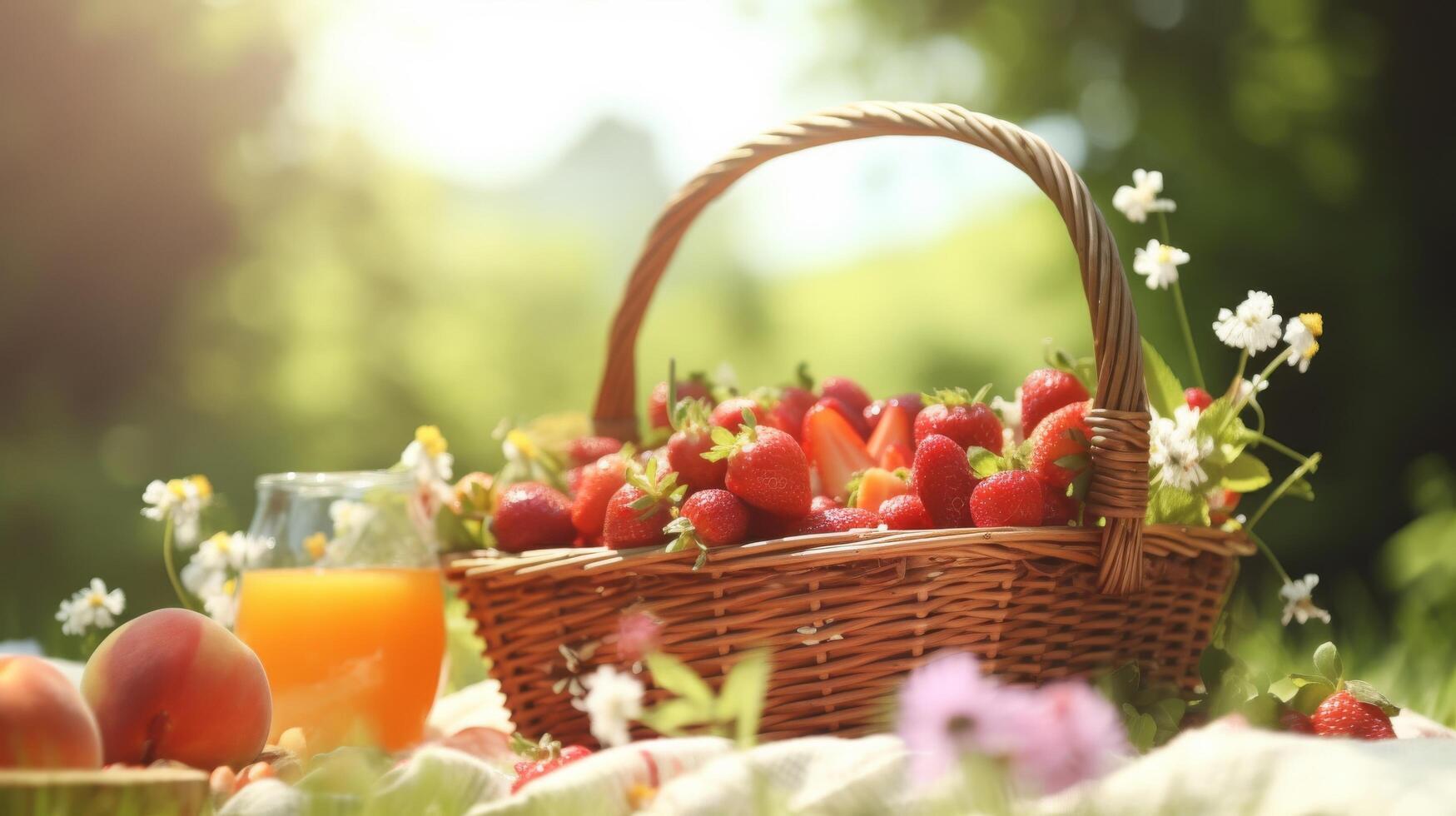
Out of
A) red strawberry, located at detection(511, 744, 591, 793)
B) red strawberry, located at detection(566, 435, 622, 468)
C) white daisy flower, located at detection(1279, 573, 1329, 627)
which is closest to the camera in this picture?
red strawberry, located at detection(511, 744, 591, 793)

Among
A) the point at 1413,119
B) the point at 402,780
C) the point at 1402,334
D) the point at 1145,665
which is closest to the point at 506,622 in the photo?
the point at 402,780

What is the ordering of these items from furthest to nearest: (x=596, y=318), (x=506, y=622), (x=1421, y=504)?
(x=596, y=318) → (x=1421, y=504) → (x=506, y=622)

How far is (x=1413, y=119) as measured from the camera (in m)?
3.14

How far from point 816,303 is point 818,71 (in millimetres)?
1207

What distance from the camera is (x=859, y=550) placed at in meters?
1.07

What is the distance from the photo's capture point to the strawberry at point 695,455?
123 centimetres

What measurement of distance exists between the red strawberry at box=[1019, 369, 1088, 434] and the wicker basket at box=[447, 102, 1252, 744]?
0.42 ft

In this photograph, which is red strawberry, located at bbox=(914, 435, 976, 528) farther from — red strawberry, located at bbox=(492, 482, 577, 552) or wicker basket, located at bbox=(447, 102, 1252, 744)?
red strawberry, located at bbox=(492, 482, 577, 552)

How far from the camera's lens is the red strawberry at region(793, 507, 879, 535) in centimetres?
120

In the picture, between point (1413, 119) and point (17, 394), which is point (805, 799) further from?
point (17, 394)

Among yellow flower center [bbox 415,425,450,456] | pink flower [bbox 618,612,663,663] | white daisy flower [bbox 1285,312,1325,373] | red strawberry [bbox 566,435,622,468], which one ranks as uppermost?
white daisy flower [bbox 1285,312,1325,373]

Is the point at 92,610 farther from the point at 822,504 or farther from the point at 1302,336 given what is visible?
the point at 1302,336

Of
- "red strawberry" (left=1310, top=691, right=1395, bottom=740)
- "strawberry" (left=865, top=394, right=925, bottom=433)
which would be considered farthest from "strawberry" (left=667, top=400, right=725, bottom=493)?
"red strawberry" (left=1310, top=691, right=1395, bottom=740)

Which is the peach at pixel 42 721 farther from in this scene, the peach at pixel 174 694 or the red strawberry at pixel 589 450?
the red strawberry at pixel 589 450
